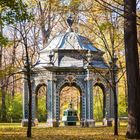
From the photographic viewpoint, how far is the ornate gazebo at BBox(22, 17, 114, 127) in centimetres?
3450

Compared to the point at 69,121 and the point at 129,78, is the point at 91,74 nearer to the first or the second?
the point at 69,121

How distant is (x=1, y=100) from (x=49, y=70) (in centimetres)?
1469

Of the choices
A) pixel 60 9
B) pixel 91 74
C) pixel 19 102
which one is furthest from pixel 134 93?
pixel 19 102

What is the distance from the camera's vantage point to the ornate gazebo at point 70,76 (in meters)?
34.5

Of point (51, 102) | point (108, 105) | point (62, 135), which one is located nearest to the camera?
point (62, 135)

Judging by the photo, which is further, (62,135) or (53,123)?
(53,123)

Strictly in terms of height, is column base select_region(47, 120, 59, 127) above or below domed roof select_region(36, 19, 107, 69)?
below

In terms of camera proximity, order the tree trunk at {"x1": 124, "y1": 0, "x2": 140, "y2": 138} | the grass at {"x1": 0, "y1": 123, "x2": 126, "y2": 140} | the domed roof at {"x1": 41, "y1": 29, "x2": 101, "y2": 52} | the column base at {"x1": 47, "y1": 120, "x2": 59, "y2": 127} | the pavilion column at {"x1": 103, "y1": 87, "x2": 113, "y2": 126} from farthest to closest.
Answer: the pavilion column at {"x1": 103, "y1": 87, "x2": 113, "y2": 126}
the domed roof at {"x1": 41, "y1": 29, "x2": 101, "y2": 52}
the column base at {"x1": 47, "y1": 120, "x2": 59, "y2": 127}
the grass at {"x1": 0, "y1": 123, "x2": 126, "y2": 140}
the tree trunk at {"x1": 124, "y1": 0, "x2": 140, "y2": 138}

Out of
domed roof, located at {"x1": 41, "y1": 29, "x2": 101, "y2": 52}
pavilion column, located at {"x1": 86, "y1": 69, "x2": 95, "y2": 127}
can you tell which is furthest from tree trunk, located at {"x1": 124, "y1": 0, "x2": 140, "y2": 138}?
domed roof, located at {"x1": 41, "y1": 29, "x2": 101, "y2": 52}

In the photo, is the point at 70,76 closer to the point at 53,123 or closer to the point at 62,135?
the point at 53,123

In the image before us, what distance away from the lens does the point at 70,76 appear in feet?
115

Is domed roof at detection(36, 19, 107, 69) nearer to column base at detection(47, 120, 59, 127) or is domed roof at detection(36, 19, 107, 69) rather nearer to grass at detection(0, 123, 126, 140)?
column base at detection(47, 120, 59, 127)

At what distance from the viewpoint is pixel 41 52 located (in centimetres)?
3688

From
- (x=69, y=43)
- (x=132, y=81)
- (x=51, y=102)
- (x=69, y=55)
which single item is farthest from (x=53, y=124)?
(x=132, y=81)
